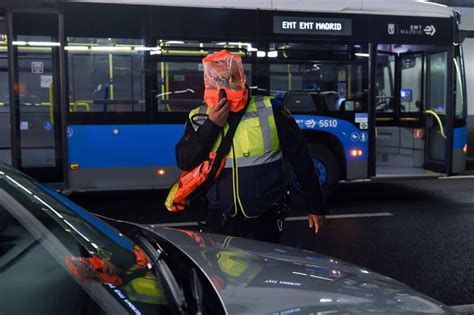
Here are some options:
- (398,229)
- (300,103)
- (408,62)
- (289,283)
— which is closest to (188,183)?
(289,283)

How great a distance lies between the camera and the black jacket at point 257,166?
2938 millimetres

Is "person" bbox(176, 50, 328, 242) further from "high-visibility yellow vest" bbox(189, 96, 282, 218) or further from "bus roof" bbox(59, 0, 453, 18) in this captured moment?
"bus roof" bbox(59, 0, 453, 18)

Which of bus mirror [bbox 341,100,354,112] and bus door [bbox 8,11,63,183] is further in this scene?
bus mirror [bbox 341,100,354,112]

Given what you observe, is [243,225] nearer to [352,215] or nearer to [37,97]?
[352,215]

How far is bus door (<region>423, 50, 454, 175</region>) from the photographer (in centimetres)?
843

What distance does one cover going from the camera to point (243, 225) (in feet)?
10.1

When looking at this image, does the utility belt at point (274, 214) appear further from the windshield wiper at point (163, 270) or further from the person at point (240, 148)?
the windshield wiper at point (163, 270)

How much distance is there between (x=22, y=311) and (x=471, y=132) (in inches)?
653

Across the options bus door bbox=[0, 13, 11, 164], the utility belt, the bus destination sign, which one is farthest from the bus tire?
the utility belt

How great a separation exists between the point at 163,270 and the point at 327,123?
6.23 meters

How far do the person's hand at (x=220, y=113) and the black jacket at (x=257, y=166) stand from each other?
0.03 m

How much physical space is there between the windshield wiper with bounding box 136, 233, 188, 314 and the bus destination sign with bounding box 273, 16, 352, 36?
5.75 meters

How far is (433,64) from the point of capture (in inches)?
345

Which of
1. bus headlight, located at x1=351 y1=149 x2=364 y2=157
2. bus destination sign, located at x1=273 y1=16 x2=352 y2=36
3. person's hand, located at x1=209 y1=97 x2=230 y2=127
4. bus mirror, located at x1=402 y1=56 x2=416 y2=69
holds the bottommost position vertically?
bus headlight, located at x1=351 y1=149 x2=364 y2=157
